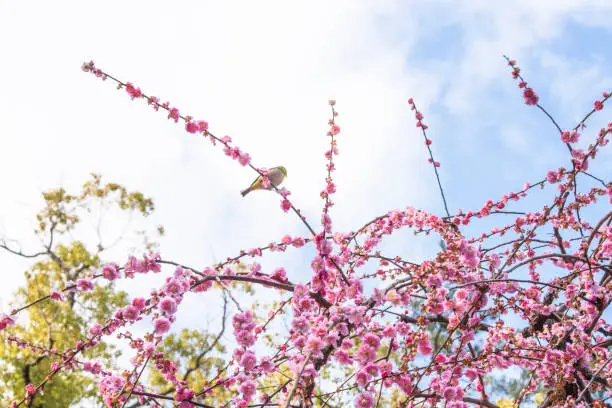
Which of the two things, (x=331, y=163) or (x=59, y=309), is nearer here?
(x=331, y=163)

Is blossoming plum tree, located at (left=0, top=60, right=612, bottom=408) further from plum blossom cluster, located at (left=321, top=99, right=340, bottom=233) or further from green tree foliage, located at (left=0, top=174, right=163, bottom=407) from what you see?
green tree foliage, located at (left=0, top=174, right=163, bottom=407)

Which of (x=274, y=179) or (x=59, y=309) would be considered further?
(x=59, y=309)

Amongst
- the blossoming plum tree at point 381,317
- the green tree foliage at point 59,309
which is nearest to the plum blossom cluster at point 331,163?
the blossoming plum tree at point 381,317

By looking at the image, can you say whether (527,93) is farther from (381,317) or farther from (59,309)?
(59,309)

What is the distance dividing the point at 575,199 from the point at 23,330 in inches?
418

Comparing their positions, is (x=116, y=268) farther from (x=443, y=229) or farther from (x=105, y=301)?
(x=105, y=301)

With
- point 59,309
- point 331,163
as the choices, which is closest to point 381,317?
point 331,163

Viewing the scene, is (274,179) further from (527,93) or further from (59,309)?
(59,309)

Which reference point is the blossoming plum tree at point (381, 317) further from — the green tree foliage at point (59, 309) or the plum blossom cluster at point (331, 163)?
the green tree foliage at point (59, 309)

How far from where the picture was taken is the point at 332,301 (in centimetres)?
268

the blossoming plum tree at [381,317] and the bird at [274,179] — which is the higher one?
the bird at [274,179]

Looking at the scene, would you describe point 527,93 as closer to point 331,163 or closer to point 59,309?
point 331,163

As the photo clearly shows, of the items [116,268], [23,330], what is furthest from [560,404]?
[23,330]

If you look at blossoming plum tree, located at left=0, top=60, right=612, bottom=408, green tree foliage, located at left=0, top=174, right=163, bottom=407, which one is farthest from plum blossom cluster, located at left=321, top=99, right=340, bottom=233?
green tree foliage, located at left=0, top=174, right=163, bottom=407
